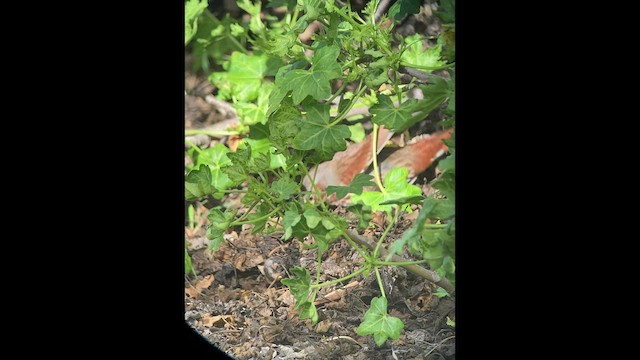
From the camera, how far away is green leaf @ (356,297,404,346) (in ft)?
5.25

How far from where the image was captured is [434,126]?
1.53 meters

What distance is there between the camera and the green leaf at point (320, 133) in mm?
1633

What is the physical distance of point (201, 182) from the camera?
6.10 ft

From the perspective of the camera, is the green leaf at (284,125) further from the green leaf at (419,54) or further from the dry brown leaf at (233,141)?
the dry brown leaf at (233,141)

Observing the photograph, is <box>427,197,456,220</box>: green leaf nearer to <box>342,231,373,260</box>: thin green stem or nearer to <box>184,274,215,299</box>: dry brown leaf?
<box>342,231,373,260</box>: thin green stem

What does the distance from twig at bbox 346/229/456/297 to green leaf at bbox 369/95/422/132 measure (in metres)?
0.22

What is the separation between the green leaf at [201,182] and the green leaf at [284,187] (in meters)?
0.18

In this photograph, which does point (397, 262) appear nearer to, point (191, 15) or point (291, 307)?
point (291, 307)

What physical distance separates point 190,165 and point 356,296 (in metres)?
0.55

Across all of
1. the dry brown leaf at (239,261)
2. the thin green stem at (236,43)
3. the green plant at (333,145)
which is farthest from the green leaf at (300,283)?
the thin green stem at (236,43)

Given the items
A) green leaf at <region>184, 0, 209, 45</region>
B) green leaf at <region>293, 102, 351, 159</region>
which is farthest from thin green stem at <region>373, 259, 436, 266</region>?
green leaf at <region>184, 0, 209, 45</region>
